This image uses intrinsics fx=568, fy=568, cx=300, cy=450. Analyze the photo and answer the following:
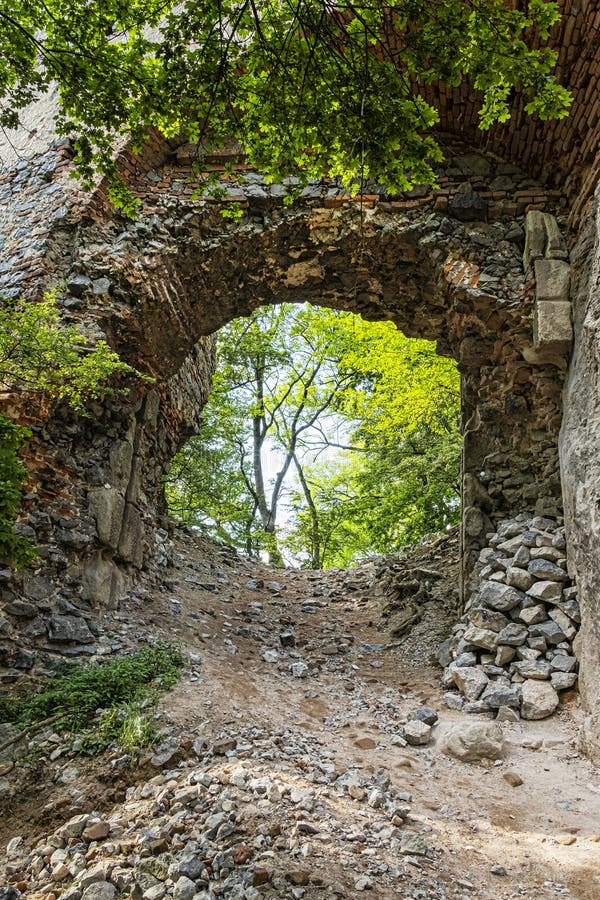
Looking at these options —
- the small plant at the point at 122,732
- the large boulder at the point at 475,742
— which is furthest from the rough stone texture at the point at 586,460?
the small plant at the point at 122,732

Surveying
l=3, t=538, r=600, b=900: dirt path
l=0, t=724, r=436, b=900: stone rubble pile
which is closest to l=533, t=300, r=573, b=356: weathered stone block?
l=3, t=538, r=600, b=900: dirt path

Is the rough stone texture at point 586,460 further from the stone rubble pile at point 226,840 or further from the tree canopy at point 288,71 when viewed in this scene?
the tree canopy at point 288,71

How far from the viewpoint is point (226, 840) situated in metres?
2.77

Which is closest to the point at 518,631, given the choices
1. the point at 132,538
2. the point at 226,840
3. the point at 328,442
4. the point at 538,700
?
the point at 538,700

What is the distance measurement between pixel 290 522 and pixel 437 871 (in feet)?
38.7

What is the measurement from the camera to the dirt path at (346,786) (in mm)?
2602

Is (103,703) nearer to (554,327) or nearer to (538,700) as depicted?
(538,700)

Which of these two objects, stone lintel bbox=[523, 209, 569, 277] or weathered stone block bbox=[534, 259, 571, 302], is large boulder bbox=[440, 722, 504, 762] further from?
stone lintel bbox=[523, 209, 569, 277]

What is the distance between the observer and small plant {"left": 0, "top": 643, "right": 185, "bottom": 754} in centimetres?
393

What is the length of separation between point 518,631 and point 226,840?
3197mm

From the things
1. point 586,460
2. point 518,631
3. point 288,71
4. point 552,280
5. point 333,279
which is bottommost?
point 518,631

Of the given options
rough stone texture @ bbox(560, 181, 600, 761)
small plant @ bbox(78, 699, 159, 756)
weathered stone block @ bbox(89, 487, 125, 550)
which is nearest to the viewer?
small plant @ bbox(78, 699, 159, 756)

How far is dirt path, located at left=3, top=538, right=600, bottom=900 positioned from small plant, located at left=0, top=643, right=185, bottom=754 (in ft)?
0.64

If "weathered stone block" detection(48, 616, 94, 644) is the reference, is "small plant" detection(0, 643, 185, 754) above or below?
below
